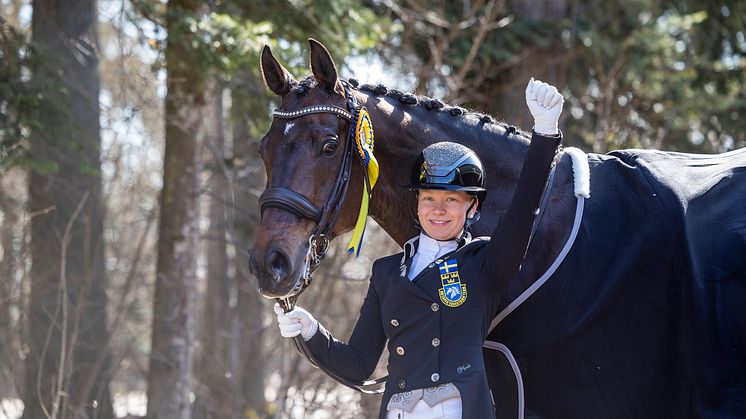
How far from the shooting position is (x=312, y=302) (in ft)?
25.2

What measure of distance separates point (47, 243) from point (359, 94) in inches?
208

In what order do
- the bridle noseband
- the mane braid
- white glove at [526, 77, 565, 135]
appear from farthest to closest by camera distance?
the mane braid, the bridle noseband, white glove at [526, 77, 565, 135]

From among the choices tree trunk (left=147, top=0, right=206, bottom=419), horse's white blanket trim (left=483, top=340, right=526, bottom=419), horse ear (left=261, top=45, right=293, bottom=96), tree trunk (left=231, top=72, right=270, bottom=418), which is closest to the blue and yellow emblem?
horse's white blanket trim (left=483, top=340, right=526, bottom=419)

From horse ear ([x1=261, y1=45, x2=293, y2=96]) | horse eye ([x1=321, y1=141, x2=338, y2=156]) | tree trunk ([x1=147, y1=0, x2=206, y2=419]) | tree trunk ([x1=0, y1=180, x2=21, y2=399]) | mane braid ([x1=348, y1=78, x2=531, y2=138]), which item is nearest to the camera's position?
horse eye ([x1=321, y1=141, x2=338, y2=156])

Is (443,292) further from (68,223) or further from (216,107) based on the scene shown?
(216,107)

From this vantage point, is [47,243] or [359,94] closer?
[359,94]

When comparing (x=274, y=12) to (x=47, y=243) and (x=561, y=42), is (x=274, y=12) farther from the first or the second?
(x=561, y=42)

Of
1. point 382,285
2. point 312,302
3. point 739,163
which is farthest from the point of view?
point 312,302

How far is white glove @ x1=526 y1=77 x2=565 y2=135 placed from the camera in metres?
2.74

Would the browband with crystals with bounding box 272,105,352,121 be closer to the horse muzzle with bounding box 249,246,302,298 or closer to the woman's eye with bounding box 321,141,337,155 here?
the woman's eye with bounding box 321,141,337,155

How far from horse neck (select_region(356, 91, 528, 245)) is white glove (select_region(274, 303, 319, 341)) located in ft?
2.15

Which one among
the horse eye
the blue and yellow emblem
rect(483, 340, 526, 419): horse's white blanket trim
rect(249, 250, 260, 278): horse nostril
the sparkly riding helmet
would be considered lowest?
rect(483, 340, 526, 419): horse's white blanket trim

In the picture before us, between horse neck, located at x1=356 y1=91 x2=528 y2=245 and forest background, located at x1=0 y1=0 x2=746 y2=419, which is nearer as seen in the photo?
horse neck, located at x1=356 y1=91 x2=528 y2=245

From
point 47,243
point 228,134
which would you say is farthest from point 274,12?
point 228,134
